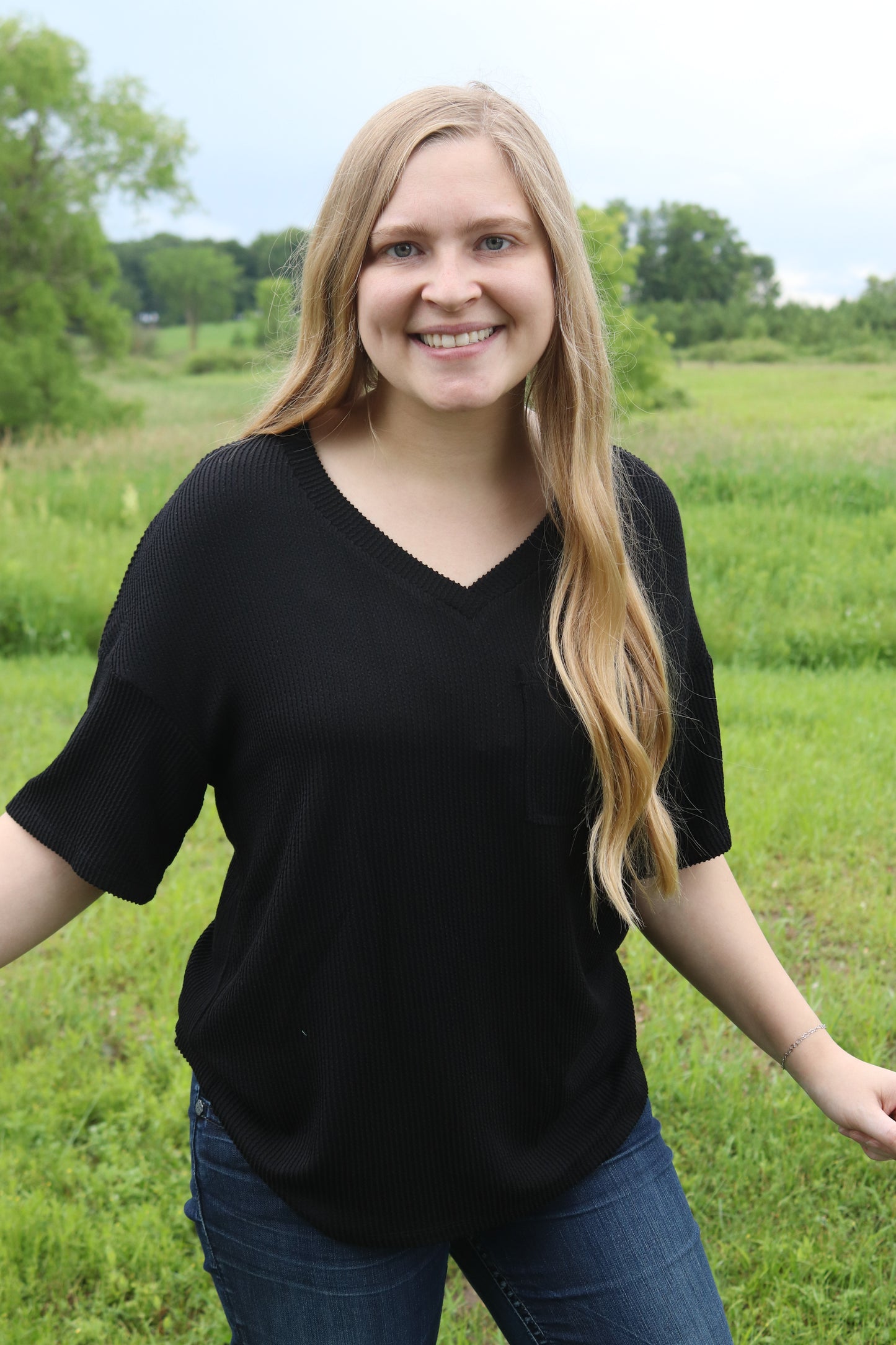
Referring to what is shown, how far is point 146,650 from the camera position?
55.5 inches

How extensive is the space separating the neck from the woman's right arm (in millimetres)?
683

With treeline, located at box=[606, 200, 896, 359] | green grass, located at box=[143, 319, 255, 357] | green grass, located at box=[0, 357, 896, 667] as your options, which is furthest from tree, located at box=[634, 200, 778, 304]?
green grass, located at box=[143, 319, 255, 357]

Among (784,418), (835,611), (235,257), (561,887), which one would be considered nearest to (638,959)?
(561,887)

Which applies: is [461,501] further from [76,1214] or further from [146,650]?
[76,1214]

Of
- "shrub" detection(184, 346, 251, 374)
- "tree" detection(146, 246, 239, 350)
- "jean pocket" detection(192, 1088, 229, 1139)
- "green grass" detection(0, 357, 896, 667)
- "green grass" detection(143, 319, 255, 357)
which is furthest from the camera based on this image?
"tree" detection(146, 246, 239, 350)

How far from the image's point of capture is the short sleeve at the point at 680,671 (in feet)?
5.48

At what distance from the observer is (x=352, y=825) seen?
4.55ft

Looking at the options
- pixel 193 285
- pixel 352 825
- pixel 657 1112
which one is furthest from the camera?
pixel 193 285

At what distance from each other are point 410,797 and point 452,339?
584 millimetres

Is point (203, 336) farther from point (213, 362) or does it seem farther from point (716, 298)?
point (716, 298)

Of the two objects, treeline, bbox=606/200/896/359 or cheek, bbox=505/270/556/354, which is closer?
cheek, bbox=505/270/556/354

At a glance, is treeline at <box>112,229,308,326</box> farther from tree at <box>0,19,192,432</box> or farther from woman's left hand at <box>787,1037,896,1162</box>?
woman's left hand at <box>787,1037,896,1162</box>

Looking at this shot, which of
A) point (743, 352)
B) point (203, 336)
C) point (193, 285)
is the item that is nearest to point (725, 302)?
point (743, 352)

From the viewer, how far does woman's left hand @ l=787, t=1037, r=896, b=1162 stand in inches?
61.8
